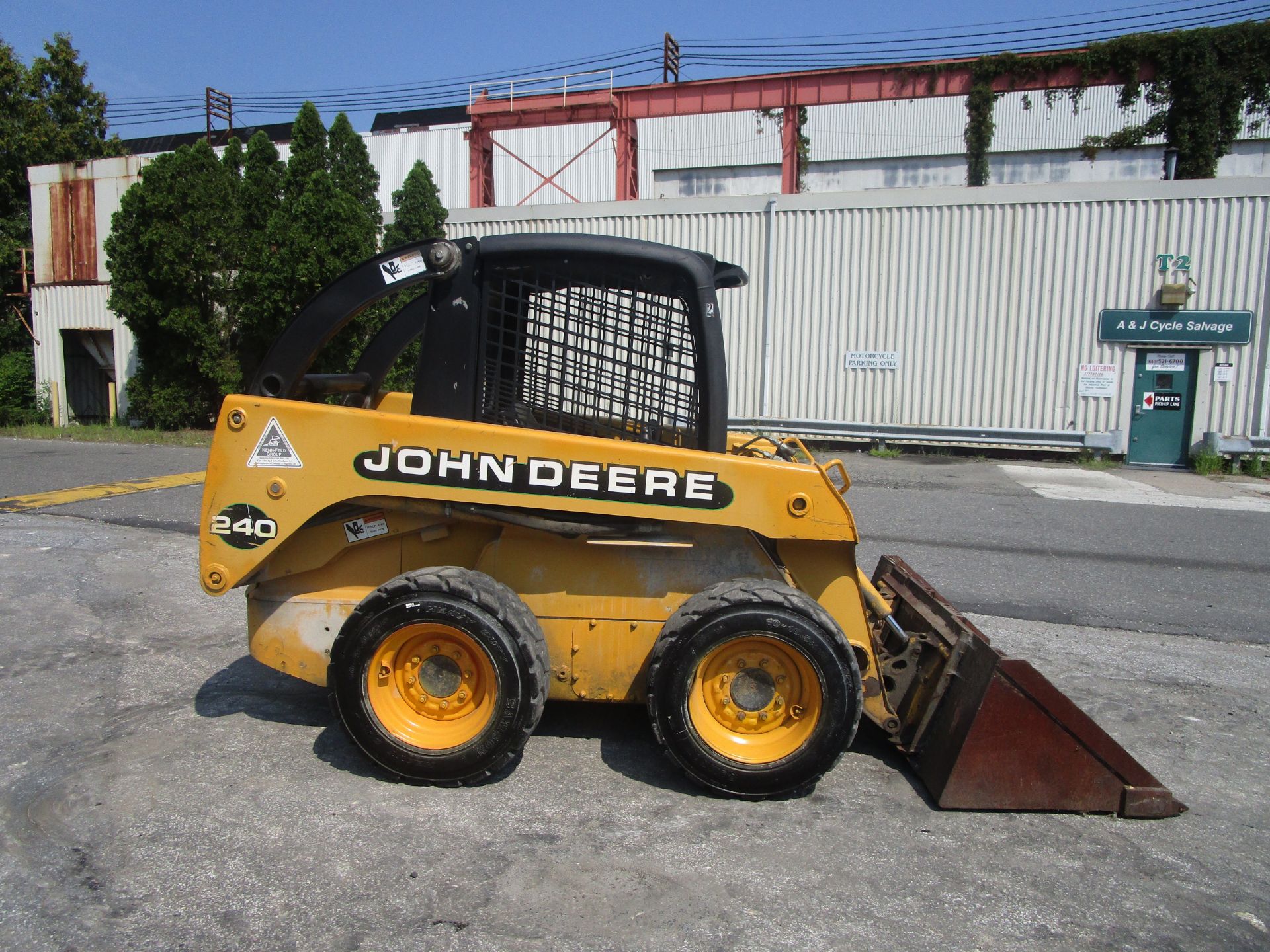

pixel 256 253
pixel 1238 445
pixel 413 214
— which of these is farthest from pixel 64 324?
pixel 1238 445

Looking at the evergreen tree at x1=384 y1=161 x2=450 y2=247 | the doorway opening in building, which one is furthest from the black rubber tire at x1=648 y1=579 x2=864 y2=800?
the doorway opening in building

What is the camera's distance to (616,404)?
3.88m

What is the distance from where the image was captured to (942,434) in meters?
16.6

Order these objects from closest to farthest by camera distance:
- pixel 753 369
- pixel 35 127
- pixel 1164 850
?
pixel 1164 850, pixel 753 369, pixel 35 127

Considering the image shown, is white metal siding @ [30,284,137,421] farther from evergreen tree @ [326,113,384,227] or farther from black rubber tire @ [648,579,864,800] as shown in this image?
black rubber tire @ [648,579,864,800]

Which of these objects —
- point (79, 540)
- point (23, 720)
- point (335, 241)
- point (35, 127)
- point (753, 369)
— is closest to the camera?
point (23, 720)

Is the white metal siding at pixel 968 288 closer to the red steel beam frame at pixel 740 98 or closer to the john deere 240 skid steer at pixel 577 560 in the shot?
the red steel beam frame at pixel 740 98

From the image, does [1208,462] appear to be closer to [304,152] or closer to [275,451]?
[275,451]

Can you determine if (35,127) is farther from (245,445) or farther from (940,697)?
(940,697)

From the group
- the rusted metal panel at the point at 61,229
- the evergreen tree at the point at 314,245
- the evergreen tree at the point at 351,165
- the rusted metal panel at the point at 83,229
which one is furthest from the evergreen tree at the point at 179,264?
the rusted metal panel at the point at 61,229

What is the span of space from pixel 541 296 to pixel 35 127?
3184cm

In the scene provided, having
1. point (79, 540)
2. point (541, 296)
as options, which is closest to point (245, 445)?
point (541, 296)

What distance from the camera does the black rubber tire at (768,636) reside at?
3.50m

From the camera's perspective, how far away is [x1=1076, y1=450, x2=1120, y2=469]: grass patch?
1554cm
